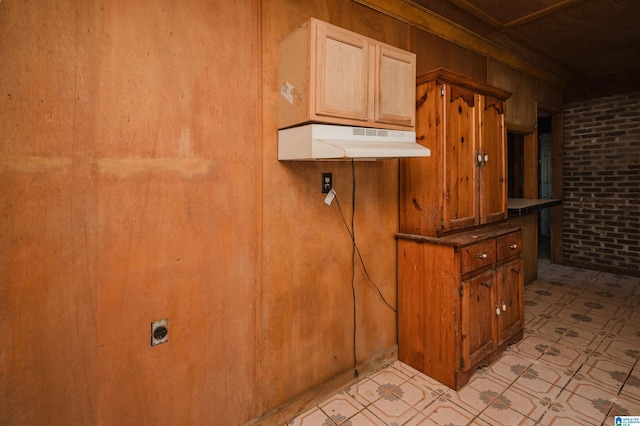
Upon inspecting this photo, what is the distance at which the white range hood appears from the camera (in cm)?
153

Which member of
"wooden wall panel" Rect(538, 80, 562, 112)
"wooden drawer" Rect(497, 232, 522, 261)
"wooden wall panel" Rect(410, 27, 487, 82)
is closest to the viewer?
"wooden drawer" Rect(497, 232, 522, 261)

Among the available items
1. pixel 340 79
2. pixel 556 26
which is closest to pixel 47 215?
pixel 340 79

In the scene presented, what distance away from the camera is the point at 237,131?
1689mm

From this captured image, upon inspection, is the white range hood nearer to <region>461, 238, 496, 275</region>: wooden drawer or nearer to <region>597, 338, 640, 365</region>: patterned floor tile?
<region>461, 238, 496, 275</region>: wooden drawer

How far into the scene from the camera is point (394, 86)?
187 centimetres

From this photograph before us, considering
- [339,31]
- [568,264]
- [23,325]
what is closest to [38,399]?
[23,325]

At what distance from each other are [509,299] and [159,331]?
8.03 feet

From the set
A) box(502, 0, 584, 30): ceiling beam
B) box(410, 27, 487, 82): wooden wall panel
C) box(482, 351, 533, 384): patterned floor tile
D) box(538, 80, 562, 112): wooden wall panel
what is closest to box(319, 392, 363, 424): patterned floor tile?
box(482, 351, 533, 384): patterned floor tile

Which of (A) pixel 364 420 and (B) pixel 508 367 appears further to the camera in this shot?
(B) pixel 508 367

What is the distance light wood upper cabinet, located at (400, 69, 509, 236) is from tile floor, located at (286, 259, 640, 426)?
1020mm

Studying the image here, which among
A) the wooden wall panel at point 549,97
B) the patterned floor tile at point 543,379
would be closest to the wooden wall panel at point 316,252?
the patterned floor tile at point 543,379

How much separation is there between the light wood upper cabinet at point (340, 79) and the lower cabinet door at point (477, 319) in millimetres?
1179

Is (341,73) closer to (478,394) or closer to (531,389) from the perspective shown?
(478,394)

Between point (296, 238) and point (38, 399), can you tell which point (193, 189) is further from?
point (38, 399)
